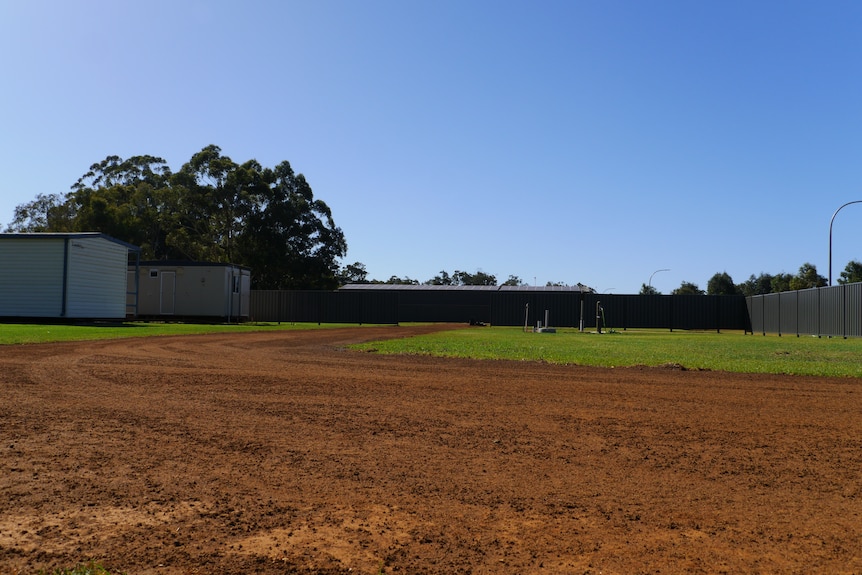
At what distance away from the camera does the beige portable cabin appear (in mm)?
37281

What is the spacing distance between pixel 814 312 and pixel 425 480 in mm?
29913

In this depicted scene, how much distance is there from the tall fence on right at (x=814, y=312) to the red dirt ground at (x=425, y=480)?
66.0 feet

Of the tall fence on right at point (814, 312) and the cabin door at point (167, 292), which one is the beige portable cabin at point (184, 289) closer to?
the cabin door at point (167, 292)

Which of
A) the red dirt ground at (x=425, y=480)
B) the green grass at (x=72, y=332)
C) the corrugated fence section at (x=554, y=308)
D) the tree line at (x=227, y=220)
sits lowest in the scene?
the red dirt ground at (x=425, y=480)

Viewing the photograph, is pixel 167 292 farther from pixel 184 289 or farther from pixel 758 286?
pixel 758 286

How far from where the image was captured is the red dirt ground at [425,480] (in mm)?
3076

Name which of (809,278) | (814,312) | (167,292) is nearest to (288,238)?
(167,292)

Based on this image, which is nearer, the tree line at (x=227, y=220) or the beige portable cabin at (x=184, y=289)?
the beige portable cabin at (x=184, y=289)

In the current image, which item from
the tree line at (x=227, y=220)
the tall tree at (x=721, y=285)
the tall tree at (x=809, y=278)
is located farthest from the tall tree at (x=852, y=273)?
the tree line at (x=227, y=220)

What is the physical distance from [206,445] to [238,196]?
53190 millimetres

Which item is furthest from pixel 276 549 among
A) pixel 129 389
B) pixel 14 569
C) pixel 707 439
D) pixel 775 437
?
pixel 129 389

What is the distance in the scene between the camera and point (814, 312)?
29359mm

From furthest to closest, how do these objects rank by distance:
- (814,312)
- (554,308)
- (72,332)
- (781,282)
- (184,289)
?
Result: 1. (781,282)
2. (554,308)
3. (184,289)
4. (814,312)
5. (72,332)

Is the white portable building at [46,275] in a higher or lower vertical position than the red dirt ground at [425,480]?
higher
